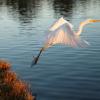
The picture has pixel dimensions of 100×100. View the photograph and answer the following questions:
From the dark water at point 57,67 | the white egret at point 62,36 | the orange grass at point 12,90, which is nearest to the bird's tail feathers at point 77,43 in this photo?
the white egret at point 62,36

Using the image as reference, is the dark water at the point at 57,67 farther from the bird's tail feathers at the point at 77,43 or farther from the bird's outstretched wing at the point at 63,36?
the bird's tail feathers at the point at 77,43

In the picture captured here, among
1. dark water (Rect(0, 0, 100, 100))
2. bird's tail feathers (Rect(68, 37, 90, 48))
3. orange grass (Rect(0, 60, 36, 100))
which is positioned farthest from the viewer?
dark water (Rect(0, 0, 100, 100))

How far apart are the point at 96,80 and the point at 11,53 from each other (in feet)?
37.5

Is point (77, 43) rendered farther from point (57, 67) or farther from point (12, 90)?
point (57, 67)

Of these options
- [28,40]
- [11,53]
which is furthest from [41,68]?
[28,40]

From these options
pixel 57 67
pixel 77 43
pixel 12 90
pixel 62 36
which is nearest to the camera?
pixel 77 43

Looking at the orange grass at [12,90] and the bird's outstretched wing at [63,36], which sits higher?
the bird's outstretched wing at [63,36]

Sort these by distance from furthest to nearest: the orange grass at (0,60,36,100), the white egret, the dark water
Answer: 1. the dark water
2. the orange grass at (0,60,36,100)
3. the white egret

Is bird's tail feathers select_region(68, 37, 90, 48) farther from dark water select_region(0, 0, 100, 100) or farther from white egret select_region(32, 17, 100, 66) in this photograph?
dark water select_region(0, 0, 100, 100)

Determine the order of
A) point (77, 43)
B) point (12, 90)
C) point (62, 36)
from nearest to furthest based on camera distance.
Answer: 1. point (77, 43)
2. point (62, 36)
3. point (12, 90)

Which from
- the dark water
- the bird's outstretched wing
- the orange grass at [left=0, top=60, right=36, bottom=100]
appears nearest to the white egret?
the bird's outstretched wing

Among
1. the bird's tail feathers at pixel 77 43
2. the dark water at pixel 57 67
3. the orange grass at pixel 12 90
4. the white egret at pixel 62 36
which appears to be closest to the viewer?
the bird's tail feathers at pixel 77 43

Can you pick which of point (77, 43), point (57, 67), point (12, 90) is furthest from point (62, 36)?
point (57, 67)

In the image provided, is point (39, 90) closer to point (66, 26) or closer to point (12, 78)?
point (12, 78)
